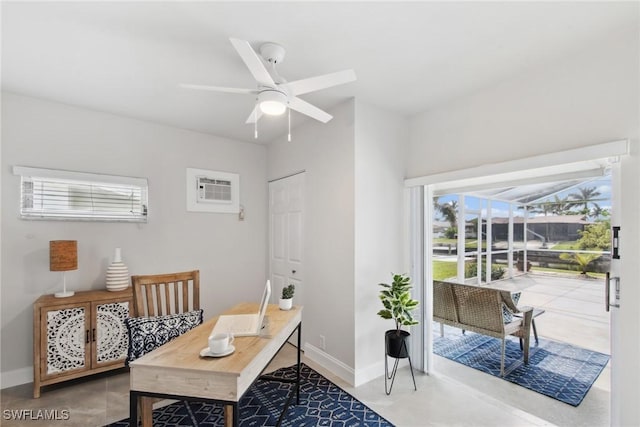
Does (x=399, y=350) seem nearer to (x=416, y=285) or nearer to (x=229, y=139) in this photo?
(x=416, y=285)

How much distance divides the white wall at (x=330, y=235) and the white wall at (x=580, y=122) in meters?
0.98

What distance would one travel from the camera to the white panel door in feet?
11.8

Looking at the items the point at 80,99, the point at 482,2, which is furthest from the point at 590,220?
the point at 80,99

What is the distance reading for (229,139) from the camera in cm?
400

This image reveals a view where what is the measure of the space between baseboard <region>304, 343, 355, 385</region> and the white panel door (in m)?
0.44

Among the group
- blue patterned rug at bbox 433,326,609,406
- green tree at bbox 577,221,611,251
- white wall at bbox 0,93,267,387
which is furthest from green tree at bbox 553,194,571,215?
white wall at bbox 0,93,267,387

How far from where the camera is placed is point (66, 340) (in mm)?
2625

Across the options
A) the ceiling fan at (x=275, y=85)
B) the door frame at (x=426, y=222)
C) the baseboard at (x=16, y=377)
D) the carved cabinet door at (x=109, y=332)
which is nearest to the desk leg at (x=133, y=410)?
the ceiling fan at (x=275, y=85)

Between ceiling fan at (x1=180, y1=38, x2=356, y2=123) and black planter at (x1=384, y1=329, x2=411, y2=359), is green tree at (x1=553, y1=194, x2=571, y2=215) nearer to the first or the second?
black planter at (x1=384, y1=329, x2=411, y2=359)

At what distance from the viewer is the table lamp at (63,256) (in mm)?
2652

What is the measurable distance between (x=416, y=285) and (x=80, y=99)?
12.1 ft

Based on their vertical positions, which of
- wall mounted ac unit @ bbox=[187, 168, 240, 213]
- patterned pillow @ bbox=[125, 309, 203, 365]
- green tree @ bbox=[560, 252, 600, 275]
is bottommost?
patterned pillow @ bbox=[125, 309, 203, 365]

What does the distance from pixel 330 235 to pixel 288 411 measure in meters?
1.53

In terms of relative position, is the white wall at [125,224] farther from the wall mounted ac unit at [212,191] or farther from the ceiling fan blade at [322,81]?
the ceiling fan blade at [322,81]
